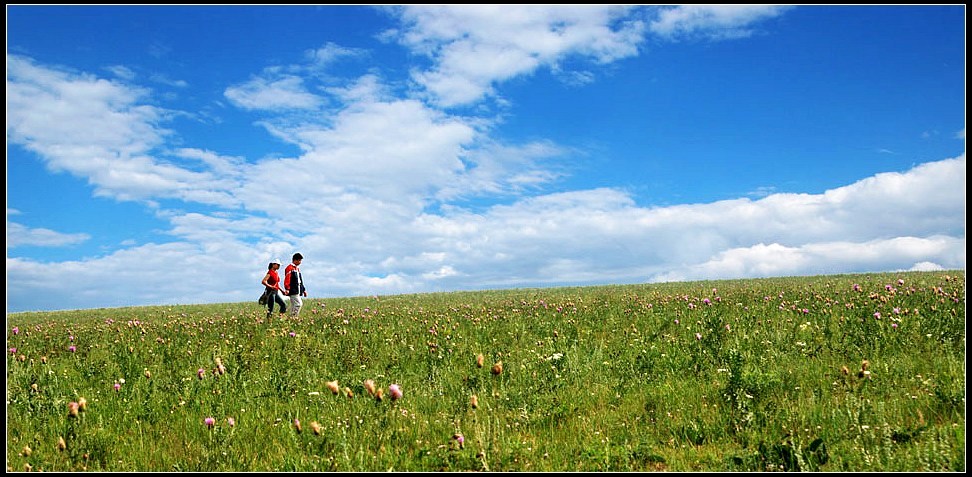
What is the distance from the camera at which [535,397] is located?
7.07 metres

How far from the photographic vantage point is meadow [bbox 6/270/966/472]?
5516mm

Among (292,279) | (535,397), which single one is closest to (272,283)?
(292,279)

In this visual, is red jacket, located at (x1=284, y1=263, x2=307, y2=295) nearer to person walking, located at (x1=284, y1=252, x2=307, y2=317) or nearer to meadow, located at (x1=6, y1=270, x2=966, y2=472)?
person walking, located at (x1=284, y1=252, x2=307, y2=317)

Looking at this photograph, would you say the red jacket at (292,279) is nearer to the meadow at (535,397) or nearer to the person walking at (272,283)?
the person walking at (272,283)

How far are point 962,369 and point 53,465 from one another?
9.52 meters

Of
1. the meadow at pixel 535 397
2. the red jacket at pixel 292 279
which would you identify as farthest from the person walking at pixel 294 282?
the meadow at pixel 535 397

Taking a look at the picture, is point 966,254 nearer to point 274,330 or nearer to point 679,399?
point 679,399

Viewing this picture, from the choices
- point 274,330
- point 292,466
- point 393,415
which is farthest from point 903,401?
point 274,330

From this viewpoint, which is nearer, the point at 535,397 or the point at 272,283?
the point at 535,397

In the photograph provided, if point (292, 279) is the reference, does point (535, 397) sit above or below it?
below

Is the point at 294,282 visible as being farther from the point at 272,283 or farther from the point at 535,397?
the point at 535,397

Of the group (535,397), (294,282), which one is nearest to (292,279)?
(294,282)

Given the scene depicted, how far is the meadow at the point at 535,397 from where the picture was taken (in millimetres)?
5516

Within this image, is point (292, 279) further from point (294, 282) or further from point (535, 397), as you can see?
point (535, 397)
